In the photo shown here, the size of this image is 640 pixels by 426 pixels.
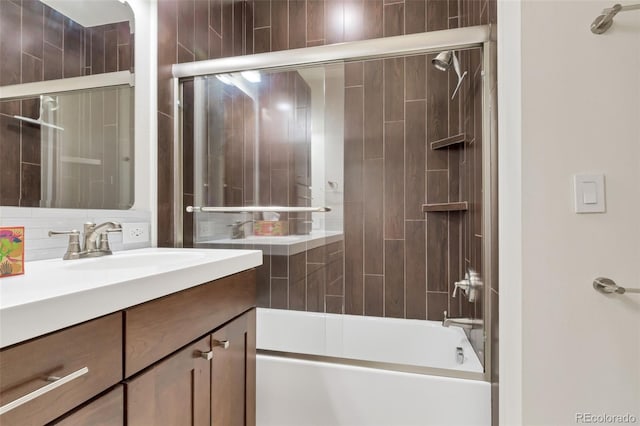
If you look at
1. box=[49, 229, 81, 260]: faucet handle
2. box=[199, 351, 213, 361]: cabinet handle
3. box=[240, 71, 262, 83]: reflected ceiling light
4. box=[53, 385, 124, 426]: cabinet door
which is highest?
box=[240, 71, 262, 83]: reflected ceiling light

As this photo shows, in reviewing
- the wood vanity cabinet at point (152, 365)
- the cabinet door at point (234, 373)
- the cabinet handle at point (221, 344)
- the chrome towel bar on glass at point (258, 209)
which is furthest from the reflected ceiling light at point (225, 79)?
the cabinet handle at point (221, 344)

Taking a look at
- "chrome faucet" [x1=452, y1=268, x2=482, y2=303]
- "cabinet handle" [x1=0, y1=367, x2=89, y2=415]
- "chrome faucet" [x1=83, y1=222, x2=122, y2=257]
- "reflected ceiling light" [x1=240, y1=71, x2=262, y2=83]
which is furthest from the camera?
"reflected ceiling light" [x1=240, y1=71, x2=262, y2=83]

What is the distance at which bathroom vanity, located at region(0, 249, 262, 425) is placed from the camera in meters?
0.47

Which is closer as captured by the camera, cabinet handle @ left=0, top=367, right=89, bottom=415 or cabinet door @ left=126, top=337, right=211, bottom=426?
cabinet handle @ left=0, top=367, right=89, bottom=415

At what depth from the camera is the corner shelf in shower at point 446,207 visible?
1715mm

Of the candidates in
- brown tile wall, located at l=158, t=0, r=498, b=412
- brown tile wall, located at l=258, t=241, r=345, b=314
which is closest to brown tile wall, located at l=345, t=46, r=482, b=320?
brown tile wall, located at l=158, t=0, r=498, b=412

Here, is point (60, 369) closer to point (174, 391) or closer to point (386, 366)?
point (174, 391)

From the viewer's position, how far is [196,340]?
0.84 metres

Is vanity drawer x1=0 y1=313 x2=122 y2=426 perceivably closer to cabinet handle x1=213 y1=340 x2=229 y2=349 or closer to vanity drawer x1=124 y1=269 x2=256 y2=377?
vanity drawer x1=124 y1=269 x2=256 y2=377
